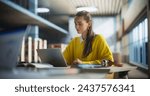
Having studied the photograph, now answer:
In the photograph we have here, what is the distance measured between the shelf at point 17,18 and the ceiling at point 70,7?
5 centimetres

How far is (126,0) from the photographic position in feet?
7.84

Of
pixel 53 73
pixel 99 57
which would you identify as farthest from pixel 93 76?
pixel 53 73

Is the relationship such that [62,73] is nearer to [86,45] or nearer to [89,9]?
[86,45]

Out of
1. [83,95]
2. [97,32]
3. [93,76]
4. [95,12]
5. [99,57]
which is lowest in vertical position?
[83,95]

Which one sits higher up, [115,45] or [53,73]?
[115,45]

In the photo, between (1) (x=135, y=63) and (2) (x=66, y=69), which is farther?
(1) (x=135, y=63)

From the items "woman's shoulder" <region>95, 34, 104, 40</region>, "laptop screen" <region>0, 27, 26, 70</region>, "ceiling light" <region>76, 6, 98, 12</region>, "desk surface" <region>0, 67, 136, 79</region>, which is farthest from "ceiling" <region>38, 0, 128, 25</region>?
"desk surface" <region>0, 67, 136, 79</region>

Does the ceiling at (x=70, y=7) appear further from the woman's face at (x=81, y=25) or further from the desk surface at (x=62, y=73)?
the desk surface at (x=62, y=73)

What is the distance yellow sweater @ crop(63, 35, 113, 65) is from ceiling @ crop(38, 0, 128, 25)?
190 mm

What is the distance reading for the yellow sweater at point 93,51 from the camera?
2275mm

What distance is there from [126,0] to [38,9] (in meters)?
0.71

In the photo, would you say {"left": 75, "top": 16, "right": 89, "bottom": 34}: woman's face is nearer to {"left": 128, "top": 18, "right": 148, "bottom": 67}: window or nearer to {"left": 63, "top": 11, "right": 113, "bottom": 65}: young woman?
{"left": 63, "top": 11, "right": 113, "bottom": 65}: young woman

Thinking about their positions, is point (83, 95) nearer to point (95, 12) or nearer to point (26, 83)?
point (26, 83)

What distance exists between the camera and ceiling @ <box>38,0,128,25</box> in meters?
2.37
